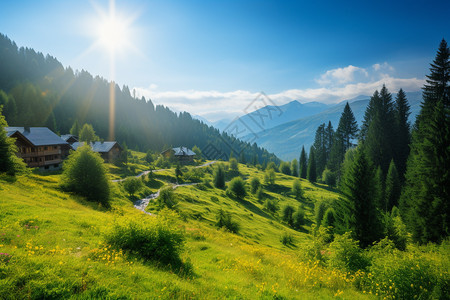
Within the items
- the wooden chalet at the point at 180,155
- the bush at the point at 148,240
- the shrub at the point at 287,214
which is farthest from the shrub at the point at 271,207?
the wooden chalet at the point at 180,155

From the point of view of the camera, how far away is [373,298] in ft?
30.6

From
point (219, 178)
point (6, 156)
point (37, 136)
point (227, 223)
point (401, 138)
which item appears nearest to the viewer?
point (6, 156)

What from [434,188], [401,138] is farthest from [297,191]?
[434,188]

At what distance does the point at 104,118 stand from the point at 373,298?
17254 cm

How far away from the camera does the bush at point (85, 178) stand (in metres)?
25.9

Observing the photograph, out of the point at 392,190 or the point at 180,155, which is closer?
the point at 392,190

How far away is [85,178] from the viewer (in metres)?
26.2

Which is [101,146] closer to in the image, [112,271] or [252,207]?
[252,207]

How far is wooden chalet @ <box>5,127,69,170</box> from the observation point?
4506 centimetres

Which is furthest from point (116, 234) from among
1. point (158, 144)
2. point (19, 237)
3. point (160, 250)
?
point (158, 144)

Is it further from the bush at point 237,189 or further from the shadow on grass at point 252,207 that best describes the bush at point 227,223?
the bush at point 237,189

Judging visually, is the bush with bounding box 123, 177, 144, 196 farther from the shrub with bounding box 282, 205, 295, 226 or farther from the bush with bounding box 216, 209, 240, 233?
the shrub with bounding box 282, 205, 295, 226

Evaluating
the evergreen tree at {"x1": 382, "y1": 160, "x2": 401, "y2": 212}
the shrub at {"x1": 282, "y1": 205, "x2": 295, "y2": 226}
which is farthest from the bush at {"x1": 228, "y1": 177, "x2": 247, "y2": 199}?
the evergreen tree at {"x1": 382, "y1": 160, "x2": 401, "y2": 212}

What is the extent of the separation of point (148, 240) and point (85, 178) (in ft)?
71.8
